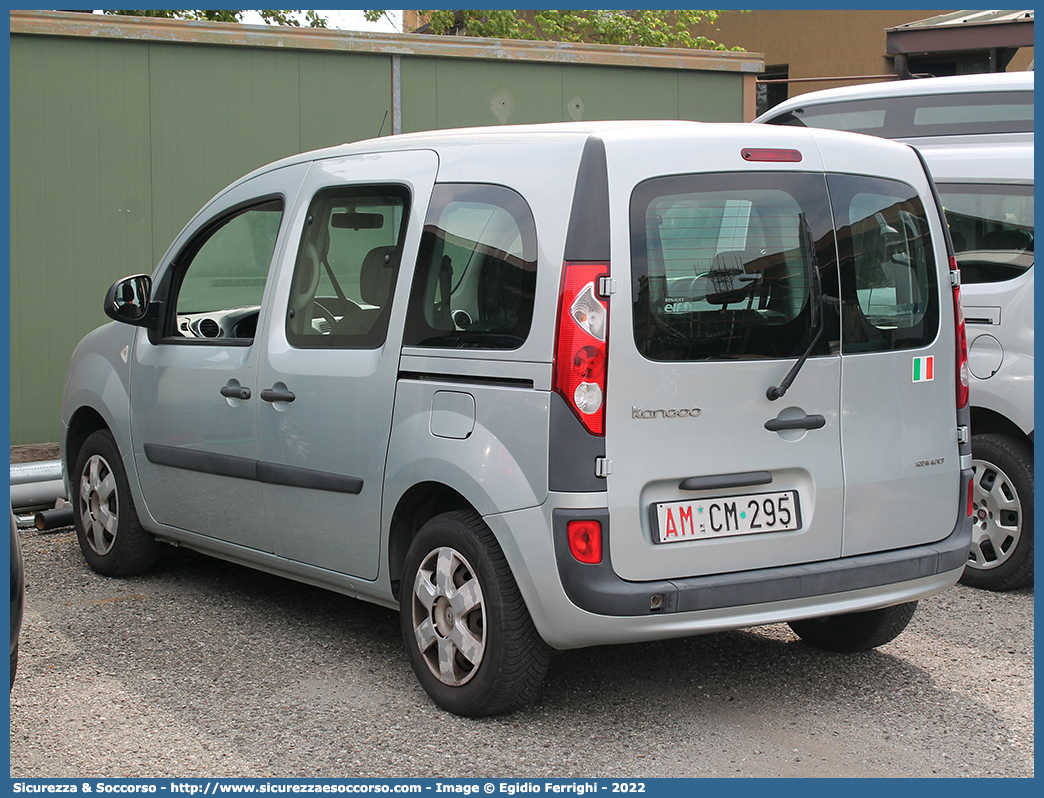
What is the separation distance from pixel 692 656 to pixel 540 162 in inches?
82.4

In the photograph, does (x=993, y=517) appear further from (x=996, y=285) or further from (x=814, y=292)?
(x=814, y=292)

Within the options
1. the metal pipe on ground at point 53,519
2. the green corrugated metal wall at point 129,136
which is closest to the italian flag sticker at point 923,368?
the metal pipe on ground at point 53,519

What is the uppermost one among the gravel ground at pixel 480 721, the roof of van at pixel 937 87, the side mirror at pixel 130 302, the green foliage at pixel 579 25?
the green foliage at pixel 579 25

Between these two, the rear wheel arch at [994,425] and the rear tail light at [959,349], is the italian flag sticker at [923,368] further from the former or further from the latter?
the rear wheel arch at [994,425]

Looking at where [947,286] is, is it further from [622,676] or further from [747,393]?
[622,676]

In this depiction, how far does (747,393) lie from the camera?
12.4 ft

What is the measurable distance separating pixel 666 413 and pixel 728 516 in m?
0.39

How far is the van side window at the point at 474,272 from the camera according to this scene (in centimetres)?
379

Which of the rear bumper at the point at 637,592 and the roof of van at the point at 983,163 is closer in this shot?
the rear bumper at the point at 637,592

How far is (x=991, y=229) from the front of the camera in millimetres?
5828

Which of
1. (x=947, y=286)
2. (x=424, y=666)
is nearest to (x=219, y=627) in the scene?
(x=424, y=666)

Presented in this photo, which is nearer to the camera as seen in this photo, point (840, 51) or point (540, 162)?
point (540, 162)

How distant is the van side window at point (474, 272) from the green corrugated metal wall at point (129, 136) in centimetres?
590

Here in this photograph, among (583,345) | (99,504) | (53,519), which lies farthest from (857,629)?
(53,519)
